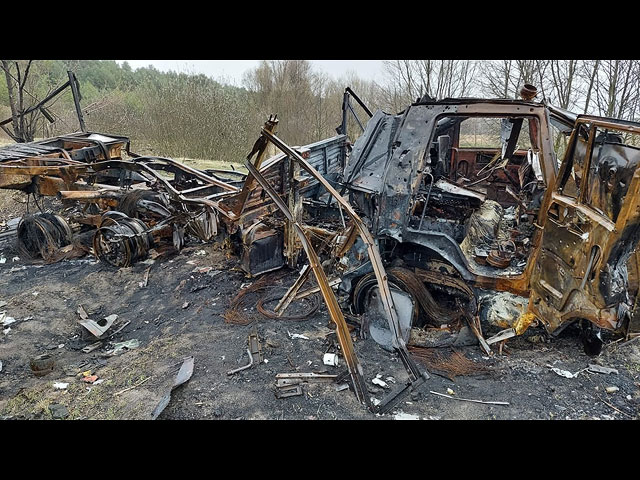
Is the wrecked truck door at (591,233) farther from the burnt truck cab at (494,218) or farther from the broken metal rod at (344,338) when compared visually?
the broken metal rod at (344,338)

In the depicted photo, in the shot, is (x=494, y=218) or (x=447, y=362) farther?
(x=494, y=218)

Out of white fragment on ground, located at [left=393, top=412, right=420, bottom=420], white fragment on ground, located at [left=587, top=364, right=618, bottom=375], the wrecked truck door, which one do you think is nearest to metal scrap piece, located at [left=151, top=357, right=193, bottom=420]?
white fragment on ground, located at [left=393, top=412, right=420, bottom=420]

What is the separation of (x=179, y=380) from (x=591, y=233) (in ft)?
10.8

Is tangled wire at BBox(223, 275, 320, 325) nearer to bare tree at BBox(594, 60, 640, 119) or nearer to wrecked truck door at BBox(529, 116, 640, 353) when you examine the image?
wrecked truck door at BBox(529, 116, 640, 353)

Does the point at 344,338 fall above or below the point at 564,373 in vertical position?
above

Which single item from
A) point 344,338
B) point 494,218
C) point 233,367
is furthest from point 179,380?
point 494,218

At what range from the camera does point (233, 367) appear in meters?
3.61

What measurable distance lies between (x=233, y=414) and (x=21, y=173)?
5.77 metres

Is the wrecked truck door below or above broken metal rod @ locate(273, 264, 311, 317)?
above

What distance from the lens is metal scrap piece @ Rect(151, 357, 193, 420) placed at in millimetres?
2945

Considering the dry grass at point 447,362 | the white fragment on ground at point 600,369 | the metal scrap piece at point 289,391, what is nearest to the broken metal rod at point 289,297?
the metal scrap piece at point 289,391

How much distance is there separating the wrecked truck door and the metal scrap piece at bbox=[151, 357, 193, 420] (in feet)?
9.62

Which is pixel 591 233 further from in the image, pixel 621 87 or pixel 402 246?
pixel 621 87
